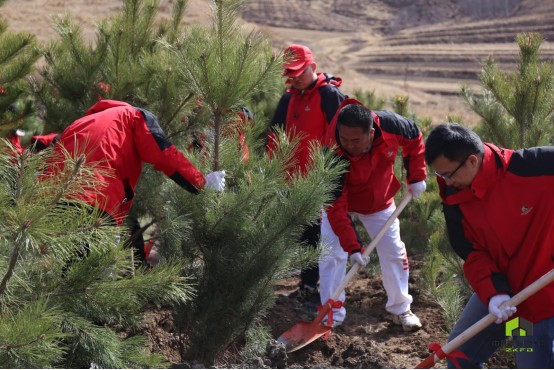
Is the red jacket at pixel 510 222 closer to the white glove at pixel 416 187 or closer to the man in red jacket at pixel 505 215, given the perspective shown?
the man in red jacket at pixel 505 215

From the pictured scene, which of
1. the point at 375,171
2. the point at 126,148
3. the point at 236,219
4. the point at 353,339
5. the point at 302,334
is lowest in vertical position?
the point at 353,339

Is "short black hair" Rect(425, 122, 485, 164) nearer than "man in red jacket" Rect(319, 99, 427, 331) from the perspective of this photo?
Yes

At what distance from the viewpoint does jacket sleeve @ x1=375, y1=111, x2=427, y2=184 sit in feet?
13.8

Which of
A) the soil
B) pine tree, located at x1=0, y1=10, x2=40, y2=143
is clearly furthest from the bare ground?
pine tree, located at x1=0, y1=10, x2=40, y2=143

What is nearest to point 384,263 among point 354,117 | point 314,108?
point 314,108

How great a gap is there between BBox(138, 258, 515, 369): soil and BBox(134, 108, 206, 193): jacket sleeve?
815mm

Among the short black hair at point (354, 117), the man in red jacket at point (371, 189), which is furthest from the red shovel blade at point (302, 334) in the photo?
the short black hair at point (354, 117)

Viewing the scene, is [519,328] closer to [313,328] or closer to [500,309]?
[500,309]

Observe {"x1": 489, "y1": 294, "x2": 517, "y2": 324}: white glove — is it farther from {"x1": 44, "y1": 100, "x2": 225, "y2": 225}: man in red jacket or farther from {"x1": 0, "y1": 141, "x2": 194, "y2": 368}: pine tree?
{"x1": 44, "y1": 100, "x2": 225, "y2": 225}: man in red jacket

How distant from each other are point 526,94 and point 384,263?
49.8 inches

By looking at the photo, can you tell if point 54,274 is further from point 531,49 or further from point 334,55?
point 334,55

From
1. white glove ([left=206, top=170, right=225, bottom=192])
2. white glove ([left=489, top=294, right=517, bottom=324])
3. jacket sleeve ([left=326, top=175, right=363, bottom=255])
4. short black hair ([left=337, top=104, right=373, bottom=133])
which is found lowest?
jacket sleeve ([left=326, top=175, right=363, bottom=255])

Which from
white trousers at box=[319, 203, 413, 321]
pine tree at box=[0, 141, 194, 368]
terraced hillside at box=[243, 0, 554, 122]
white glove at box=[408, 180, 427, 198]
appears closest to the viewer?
pine tree at box=[0, 141, 194, 368]

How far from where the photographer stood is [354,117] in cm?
381
